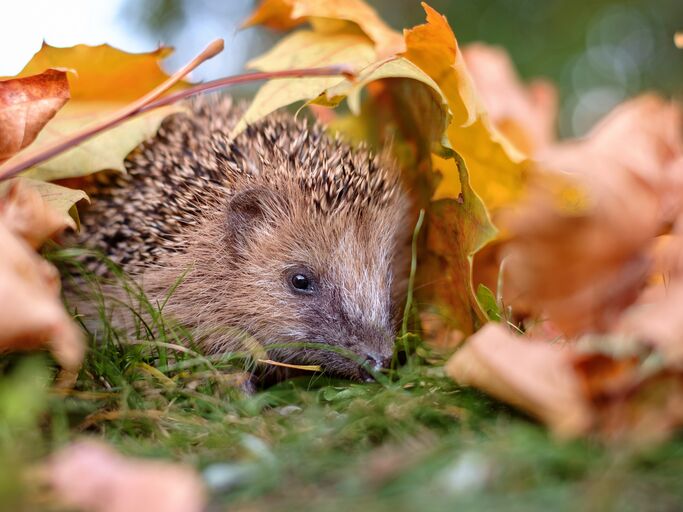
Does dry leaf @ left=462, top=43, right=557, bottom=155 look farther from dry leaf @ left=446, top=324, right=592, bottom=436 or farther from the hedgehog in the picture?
dry leaf @ left=446, top=324, right=592, bottom=436

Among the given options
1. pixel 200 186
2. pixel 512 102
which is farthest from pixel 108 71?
pixel 512 102

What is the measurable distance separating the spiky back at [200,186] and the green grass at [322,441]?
0.45 m

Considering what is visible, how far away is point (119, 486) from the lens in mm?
962

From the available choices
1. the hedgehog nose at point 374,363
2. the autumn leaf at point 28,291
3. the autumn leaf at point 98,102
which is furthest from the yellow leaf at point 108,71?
the hedgehog nose at point 374,363

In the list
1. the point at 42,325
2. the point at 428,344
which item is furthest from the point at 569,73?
the point at 42,325

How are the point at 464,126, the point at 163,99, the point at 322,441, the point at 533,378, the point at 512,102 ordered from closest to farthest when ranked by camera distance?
the point at 533,378 < the point at 322,441 < the point at 163,99 < the point at 464,126 < the point at 512,102

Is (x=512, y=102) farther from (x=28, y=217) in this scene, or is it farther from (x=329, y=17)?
(x=28, y=217)

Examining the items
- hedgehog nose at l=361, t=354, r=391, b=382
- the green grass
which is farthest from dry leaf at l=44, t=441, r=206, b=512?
hedgehog nose at l=361, t=354, r=391, b=382

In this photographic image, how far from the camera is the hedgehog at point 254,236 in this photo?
86.7 inches

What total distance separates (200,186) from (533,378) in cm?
134

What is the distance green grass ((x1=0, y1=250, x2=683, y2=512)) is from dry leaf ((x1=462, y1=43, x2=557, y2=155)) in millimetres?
1576

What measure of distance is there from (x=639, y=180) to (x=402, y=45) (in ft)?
3.58

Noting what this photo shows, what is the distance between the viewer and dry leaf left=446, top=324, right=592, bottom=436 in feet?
3.72

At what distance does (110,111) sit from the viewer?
2.24 meters
